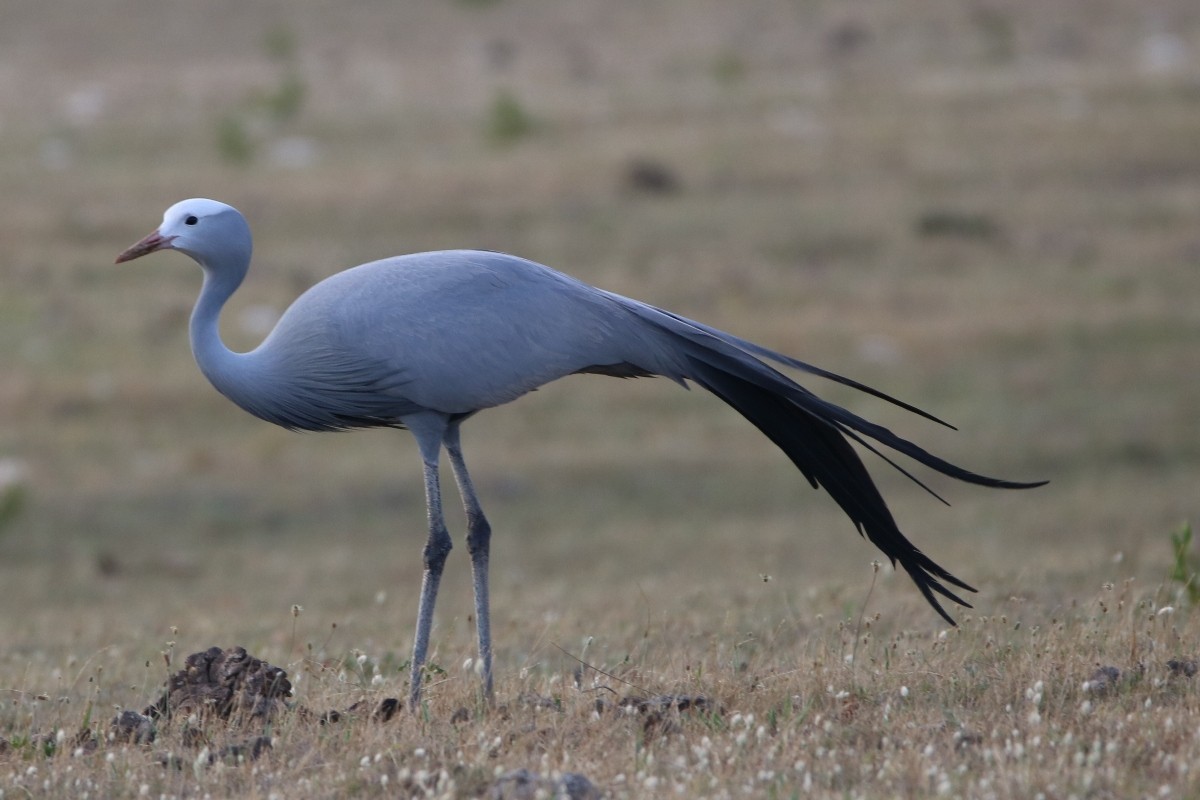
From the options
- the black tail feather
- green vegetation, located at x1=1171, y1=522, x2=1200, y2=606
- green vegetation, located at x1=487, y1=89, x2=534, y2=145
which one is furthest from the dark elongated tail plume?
green vegetation, located at x1=487, y1=89, x2=534, y2=145

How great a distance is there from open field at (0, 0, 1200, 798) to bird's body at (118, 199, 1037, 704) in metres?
0.67

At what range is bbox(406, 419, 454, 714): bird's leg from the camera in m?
5.89

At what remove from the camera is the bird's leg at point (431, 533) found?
5891mm

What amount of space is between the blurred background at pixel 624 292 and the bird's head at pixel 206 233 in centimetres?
216

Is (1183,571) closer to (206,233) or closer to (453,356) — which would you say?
(453,356)

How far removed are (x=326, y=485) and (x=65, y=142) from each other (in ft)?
38.1

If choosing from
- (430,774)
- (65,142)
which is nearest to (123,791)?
(430,774)

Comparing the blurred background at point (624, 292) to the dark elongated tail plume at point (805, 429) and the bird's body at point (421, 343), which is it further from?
the bird's body at point (421, 343)

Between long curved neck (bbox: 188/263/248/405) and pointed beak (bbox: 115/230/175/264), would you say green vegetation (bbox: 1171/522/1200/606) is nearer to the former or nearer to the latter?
long curved neck (bbox: 188/263/248/405)

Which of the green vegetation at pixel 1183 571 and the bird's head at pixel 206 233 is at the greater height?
the bird's head at pixel 206 233

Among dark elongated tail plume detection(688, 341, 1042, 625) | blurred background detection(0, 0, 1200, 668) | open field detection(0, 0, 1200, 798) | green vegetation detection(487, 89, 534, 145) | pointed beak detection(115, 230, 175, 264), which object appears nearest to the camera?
open field detection(0, 0, 1200, 798)

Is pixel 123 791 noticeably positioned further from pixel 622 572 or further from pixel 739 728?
pixel 622 572

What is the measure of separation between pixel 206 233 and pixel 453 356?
99 centimetres

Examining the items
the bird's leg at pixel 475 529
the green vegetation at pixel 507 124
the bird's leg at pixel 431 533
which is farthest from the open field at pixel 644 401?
the bird's leg at pixel 475 529
